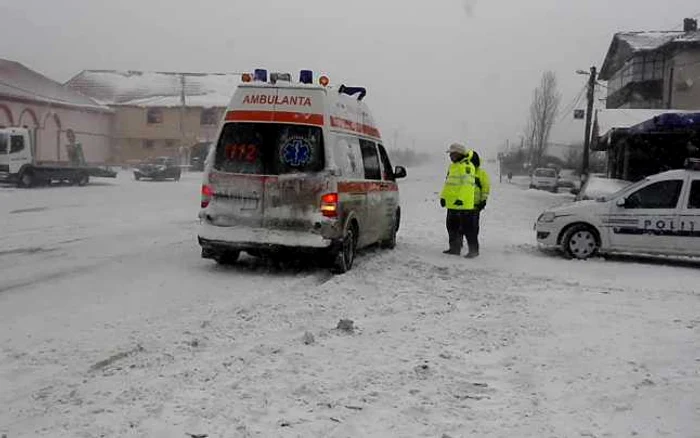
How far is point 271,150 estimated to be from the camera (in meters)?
8.88

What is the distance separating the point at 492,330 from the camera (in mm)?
6301

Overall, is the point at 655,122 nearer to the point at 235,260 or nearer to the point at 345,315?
Answer: the point at 235,260

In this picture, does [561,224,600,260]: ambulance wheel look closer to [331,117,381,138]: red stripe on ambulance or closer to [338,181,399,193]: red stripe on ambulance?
[338,181,399,193]: red stripe on ambulance

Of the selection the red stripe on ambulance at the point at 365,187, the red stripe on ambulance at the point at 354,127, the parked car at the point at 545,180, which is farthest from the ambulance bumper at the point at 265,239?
the parked car at the point at 545,180

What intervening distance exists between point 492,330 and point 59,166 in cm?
2689

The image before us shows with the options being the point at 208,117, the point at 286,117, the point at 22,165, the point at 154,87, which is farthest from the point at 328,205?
the point at 154,87

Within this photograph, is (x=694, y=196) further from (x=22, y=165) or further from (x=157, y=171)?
(x=157, y=171)

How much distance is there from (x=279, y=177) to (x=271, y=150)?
37 centimetres

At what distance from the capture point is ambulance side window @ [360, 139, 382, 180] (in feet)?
34.1

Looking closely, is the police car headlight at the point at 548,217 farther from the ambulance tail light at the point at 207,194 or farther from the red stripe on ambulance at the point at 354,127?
the ambulance tail light at the point at 207,194

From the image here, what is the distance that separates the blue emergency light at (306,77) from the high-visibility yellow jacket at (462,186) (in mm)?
3196

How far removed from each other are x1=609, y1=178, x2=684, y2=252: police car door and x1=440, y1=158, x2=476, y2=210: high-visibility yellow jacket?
2.31 metres

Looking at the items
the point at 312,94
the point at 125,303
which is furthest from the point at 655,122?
the point at 125,303

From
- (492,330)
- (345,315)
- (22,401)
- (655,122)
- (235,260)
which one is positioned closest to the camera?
(22,401)
